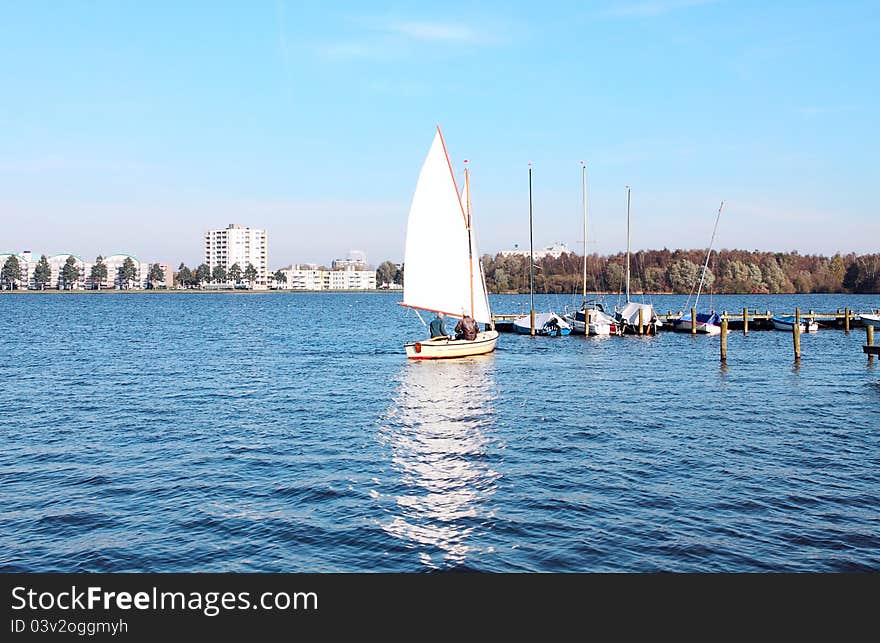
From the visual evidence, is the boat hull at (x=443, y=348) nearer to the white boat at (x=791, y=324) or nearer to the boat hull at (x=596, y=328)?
the boat hull at (x=596, y=328)

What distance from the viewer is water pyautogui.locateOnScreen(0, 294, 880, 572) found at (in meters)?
16.1

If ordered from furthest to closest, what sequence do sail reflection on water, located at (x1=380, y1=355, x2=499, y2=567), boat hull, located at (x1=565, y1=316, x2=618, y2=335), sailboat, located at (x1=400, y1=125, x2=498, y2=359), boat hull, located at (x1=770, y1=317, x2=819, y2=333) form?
boat hull, located at (x1=770, y1=317, x2=819, y2=333), boat hull, located at (x1=565, y1=316, x2=618, y2=335), sailboat, located at (x1=400, y1=125, x2=498, y2=359), sail reflection on water, located at (x1=380, y1=355, x2=499, y2=567)

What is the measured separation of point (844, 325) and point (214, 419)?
7524cm

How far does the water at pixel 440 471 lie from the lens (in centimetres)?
1612

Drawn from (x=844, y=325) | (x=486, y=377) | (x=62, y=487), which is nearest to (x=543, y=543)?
(x=62, y=487)

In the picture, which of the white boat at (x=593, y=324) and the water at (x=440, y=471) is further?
the white boat at (x=593, y=324)

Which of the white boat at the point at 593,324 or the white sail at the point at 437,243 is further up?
the white sail at the point at 437,243

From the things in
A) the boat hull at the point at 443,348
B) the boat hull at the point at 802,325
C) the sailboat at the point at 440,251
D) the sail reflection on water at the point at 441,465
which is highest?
the sailboat at the point at 440,251

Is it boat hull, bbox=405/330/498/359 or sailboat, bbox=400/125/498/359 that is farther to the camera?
sailboat, bbox=400/125/498/359

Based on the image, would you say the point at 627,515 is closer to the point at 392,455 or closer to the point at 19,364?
the point at 392,455

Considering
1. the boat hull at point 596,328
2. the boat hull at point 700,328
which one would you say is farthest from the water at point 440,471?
the boat hull at point 700,328

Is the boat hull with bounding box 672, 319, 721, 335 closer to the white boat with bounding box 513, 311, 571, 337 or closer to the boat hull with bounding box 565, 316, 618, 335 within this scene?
the boat hull with bounding box 565, 316, 618, 335

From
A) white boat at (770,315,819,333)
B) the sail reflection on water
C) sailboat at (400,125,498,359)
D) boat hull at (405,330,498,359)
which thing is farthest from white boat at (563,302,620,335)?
the sail reflection on water

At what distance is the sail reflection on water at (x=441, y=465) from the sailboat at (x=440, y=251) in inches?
533
